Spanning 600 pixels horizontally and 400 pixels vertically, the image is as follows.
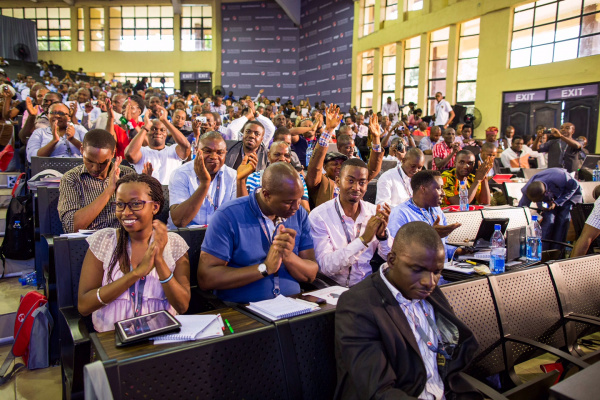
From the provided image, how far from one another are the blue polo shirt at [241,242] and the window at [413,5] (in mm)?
17523

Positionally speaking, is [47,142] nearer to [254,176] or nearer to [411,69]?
[254,176]

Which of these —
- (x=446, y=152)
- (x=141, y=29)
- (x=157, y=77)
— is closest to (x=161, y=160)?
(x=446, y=152)

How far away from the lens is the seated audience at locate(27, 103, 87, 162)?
4.98 m

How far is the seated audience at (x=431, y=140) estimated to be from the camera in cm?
955

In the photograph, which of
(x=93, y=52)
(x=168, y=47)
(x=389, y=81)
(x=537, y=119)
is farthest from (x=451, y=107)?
(x=93, y=52)

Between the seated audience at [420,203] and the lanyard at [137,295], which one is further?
the seated audience at [420,203]

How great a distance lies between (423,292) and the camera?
1.94 m

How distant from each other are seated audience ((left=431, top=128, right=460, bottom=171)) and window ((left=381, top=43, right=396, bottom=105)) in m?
11.9

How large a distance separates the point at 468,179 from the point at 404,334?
14.9 ft

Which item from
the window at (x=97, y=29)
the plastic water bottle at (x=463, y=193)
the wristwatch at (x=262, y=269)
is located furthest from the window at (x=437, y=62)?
the window at (x=97, y=29)

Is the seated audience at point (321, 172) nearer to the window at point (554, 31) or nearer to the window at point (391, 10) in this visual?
the window at point (554, 31)

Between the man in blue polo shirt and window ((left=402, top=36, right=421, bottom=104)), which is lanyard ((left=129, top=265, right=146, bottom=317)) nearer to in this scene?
the man in blue polo shirt

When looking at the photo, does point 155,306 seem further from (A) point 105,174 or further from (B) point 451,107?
(B) point 451,107

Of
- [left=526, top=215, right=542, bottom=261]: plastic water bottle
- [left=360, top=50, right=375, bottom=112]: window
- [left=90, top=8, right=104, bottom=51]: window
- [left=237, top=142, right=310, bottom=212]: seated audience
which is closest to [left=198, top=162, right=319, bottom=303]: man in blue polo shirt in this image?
[left=237, top=142, right=310, bottom=212]: seated audience
